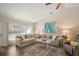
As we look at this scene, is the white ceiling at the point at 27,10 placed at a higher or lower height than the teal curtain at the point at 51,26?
higher

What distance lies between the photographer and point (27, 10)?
227cm

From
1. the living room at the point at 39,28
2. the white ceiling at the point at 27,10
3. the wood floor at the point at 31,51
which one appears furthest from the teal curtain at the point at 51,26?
the wood floor at the point at 31,51

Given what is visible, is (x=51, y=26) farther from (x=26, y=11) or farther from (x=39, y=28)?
(x=26, y=11)

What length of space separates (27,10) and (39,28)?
18.9 inches

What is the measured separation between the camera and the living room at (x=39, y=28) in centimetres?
223

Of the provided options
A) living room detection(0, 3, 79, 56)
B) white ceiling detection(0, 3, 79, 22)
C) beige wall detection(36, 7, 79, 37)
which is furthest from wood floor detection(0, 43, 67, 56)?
white ceiling detection(0, 3, 79, 22)

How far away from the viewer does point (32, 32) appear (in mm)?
2297

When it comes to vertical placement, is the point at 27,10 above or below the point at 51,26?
above

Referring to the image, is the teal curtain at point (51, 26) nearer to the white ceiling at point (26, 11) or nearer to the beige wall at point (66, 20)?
the beige wall at point (66, 20)

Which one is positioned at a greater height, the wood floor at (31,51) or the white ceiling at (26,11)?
the white ceiling at (26,11)

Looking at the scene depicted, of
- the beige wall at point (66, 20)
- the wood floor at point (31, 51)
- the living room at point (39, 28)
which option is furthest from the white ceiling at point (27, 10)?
the wood floor at point (31, 51)

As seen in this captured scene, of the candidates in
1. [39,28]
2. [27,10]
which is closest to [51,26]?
[39,28]

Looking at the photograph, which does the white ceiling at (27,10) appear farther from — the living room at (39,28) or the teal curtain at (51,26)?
the teal curtain at (51,26)

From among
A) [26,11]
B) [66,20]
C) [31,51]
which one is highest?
[26,11]
